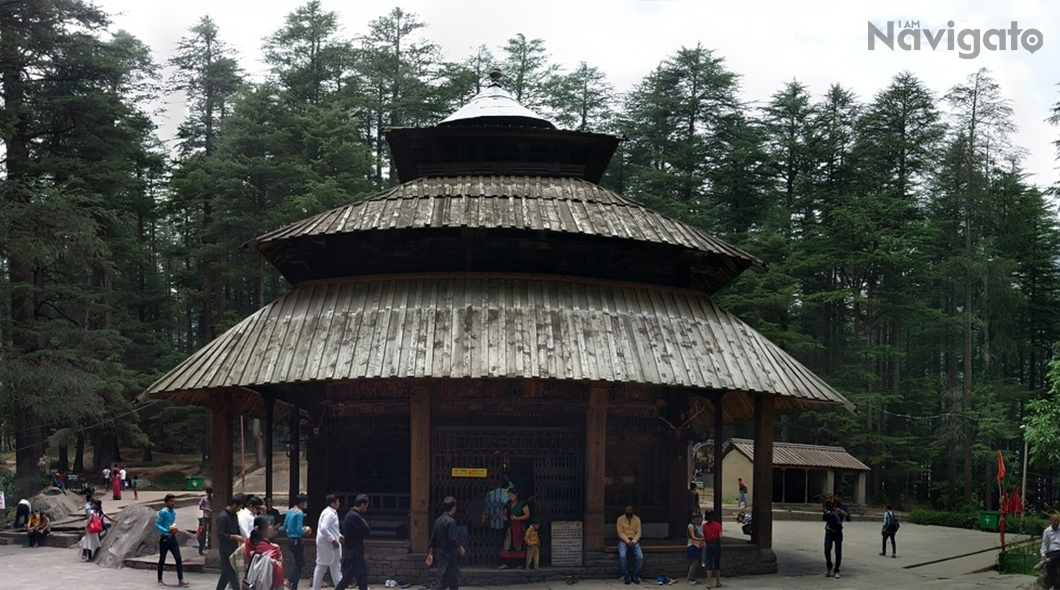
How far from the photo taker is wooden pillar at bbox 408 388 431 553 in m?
16.8

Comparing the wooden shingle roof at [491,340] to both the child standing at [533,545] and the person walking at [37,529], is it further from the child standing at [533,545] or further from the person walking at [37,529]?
the person walking at [37,529]

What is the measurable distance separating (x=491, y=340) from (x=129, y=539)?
32.4 ft

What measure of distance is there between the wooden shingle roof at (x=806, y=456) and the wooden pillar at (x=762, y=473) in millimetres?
19198

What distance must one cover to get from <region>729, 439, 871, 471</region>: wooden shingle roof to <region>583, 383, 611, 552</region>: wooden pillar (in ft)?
71.3

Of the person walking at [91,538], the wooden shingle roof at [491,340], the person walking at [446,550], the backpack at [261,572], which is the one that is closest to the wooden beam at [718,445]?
the wooden shingle roof at [491,340]

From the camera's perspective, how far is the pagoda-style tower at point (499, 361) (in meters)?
17.1

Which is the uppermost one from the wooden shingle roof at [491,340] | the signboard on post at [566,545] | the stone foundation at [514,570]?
the wooden shingle roof at [491,340]

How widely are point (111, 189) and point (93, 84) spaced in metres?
4.35

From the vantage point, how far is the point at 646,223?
64.1ft

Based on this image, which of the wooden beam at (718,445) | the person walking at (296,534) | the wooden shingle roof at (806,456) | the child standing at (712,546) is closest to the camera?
the person walking at (296,534)

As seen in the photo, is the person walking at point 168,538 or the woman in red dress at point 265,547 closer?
the woman in red dress at point 265,547

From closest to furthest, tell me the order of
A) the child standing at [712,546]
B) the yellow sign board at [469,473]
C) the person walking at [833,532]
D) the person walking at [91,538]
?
the child standing at [712,546], the yellow sign board at [469,473], the person walking at [833,532], the person walking at [91,538]

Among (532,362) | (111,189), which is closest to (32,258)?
(111,189)

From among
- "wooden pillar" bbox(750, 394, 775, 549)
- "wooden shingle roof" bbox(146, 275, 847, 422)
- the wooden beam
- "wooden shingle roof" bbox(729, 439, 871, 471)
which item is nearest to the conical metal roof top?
"wooden shingle roof" bbox(146, 275, 847, 422)
